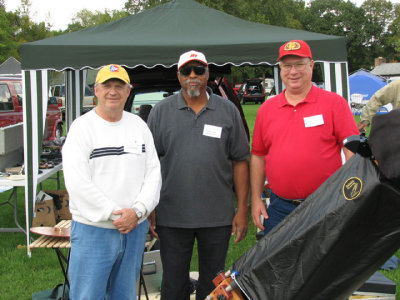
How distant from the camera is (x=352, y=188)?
1574 millimetres

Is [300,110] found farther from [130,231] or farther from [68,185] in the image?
[68,185]

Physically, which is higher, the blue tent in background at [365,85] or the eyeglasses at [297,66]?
the eyeglasses at [297,66]

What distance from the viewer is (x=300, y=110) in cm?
256

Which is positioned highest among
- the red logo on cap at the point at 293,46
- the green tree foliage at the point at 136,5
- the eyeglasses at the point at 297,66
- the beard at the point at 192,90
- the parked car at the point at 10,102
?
the green tree foliage at the point at 136,5

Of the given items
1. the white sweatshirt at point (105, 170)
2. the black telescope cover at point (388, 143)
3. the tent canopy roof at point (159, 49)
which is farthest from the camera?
the tent canopy roof at point (159, 49)

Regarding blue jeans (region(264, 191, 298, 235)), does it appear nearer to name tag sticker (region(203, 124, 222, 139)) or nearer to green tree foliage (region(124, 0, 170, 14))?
name tag sticker (region(203, 124, 222, 139))

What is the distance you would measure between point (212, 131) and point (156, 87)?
132 inches

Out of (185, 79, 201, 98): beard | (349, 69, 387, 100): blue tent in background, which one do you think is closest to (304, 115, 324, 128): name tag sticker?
(185, 79, 201, 98): beard

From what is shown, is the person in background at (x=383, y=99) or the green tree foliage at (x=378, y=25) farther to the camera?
the green tree foliage at (x=378, y=25)

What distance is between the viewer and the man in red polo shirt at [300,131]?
8.23 ft

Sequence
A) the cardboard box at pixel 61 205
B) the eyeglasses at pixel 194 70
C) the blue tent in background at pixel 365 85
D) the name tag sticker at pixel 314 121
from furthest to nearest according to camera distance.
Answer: the blue tent in background at pixel 365 85 → the cardboard box at pixel 61 205 → the eyeglasses at pixel 194 70 → the name tag sticker at pixel 314 121

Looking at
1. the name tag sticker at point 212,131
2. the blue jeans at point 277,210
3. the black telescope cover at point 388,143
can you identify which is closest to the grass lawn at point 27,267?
the blue jeans at point 277,210

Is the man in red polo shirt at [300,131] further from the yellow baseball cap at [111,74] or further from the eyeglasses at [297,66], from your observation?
the yellow baseball cap at [111,74]

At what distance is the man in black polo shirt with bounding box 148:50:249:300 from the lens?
2.62 metres
